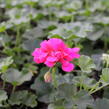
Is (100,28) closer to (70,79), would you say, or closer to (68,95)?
(70,79)

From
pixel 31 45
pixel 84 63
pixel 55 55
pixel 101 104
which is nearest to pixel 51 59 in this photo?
pixel 55 55

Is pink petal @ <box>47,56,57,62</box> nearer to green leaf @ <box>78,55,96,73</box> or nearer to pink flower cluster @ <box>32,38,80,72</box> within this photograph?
pink flower cluster @ <box>32,38,80,72</box>

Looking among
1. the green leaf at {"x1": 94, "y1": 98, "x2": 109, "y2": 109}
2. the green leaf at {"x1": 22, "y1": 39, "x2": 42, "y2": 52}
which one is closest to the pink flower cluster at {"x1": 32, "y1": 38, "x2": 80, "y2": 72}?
the green leaf at {"x1": 94, "y1": 98, "x2": 109, "y2": 109}

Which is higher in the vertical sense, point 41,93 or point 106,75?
point 106,75

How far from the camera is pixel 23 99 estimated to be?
1.39 meters

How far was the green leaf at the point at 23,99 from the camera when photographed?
136 centimetres

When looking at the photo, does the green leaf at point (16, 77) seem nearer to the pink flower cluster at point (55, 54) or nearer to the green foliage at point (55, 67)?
the green foliage at point (55, 67)

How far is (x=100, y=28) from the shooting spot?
191 cm

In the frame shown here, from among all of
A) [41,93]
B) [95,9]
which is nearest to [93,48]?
[95,9]

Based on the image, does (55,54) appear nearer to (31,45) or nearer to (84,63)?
(84,63)

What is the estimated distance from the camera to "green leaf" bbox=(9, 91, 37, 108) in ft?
4.46

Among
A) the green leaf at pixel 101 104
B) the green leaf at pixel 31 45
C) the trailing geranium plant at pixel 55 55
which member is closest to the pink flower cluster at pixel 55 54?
the trailing geranium plant at pixel 55 55

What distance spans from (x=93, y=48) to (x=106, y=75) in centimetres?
81

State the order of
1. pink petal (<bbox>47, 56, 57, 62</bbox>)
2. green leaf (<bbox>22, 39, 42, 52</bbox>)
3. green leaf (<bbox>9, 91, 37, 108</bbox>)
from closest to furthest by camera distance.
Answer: pink petal (<bbox>47, 56, 57, 62</bbox>) → green leaf (<bbox>9, 91, 37, 108</bbox>) → green leaf (<bbox>22, 39, 42, 52</bbox>)
